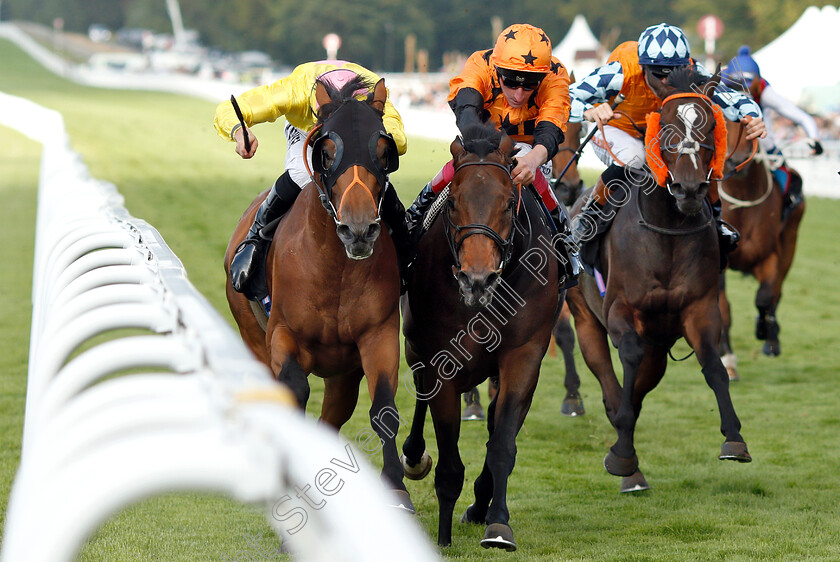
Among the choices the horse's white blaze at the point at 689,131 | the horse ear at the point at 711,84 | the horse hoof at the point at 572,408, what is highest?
the horse ear at the point at 711,84

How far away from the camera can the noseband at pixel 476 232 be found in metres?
3.97

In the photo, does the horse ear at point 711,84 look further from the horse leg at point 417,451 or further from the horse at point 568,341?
the horse leg at point 417,451

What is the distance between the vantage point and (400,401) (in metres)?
7.66

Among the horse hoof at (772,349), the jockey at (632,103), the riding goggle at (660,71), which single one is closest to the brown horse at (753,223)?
the horse hoof at (772,349)

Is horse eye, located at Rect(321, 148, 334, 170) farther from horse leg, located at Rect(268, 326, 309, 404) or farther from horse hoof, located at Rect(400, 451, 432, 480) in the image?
horse hoof, located at Rect(400, 451, 432, 480)

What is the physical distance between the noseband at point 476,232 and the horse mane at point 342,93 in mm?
479

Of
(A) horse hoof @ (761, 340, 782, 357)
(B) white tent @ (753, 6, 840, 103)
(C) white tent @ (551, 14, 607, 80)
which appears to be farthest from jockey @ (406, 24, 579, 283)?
(C) white tent @ (551, 14, 607, 80)

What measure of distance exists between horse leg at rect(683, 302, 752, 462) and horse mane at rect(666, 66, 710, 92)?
3.49 feet

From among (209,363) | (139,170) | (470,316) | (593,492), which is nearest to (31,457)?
(209,363)

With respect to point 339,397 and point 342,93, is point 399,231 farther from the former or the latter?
point 339,397

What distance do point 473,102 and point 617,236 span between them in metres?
1.38

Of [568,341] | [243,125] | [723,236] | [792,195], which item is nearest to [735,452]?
[723,236]

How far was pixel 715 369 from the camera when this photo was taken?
5.05 metres

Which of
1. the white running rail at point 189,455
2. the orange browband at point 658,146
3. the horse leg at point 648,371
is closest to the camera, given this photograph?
the white running rail at point 189,455
